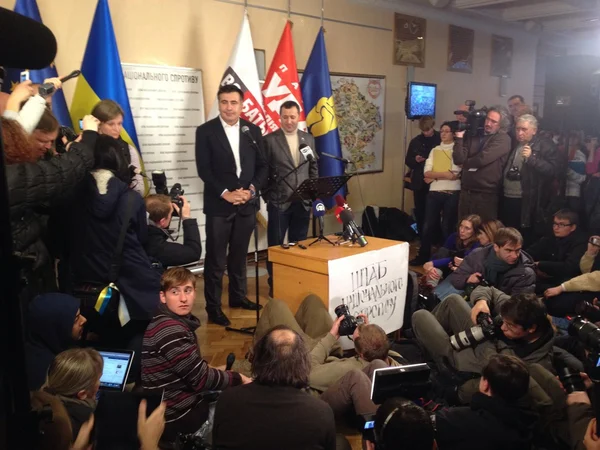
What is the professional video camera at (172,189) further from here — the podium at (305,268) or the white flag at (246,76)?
the white flag at (246,76)

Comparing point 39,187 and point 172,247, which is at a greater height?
point 39,187

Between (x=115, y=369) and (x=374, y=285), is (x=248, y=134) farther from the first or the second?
(x=115, y=369)

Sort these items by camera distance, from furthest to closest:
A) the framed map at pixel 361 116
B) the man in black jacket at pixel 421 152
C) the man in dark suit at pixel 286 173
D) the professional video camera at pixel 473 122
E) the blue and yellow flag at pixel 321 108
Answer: the framed map at pixel 361 116 → the man in black jacket at pixel 421 152 → the blue and yellow flag at pixel 321 108 → the professional video camera at pixel 473 122 → the man in dark suit at pixel 286 173

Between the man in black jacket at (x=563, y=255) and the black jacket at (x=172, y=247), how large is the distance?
2326mm

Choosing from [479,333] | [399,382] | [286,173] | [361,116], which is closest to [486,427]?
[399,382]

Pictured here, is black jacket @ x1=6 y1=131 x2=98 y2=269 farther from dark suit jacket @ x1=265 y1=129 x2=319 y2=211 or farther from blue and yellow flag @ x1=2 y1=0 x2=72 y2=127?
dark suit jacket @ x1=265 y1=129 x2=319 y2=211

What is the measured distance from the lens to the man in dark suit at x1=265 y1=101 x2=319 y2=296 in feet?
12.7

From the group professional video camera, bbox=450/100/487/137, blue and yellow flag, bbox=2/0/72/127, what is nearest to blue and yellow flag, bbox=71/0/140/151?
blue and yellow flag, bbox=2/0/72/127

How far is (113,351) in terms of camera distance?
2016mm

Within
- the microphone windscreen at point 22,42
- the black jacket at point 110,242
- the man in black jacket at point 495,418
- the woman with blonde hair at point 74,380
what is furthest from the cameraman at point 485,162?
the microphone windscreen at point 22,42

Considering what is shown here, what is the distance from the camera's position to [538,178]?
14.3ft

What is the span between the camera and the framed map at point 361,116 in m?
5.81

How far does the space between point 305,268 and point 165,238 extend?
0.77 meters

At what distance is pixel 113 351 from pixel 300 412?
2.89ft
